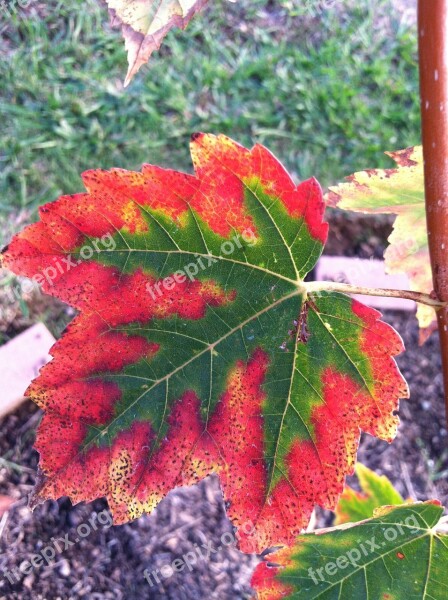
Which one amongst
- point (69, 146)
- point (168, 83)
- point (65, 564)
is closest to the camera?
point (65, 564)

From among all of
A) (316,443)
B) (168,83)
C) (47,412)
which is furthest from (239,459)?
(168,83)

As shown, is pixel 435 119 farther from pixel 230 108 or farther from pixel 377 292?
pixel 230 108

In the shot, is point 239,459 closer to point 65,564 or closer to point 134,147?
point 65,564

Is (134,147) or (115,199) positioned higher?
(115,199)

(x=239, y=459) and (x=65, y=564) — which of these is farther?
(x=65, y=564)

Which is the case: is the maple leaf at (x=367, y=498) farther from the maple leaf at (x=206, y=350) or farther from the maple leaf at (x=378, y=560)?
the maple leaf at (x=206, y=350)

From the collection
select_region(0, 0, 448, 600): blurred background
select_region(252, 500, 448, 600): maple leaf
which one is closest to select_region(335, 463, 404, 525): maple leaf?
select_region(0, 0, 448, 600): blurred background

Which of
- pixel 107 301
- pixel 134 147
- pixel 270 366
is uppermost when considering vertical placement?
pixel 107 301

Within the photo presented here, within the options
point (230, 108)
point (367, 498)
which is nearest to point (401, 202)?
point (367, 498)
